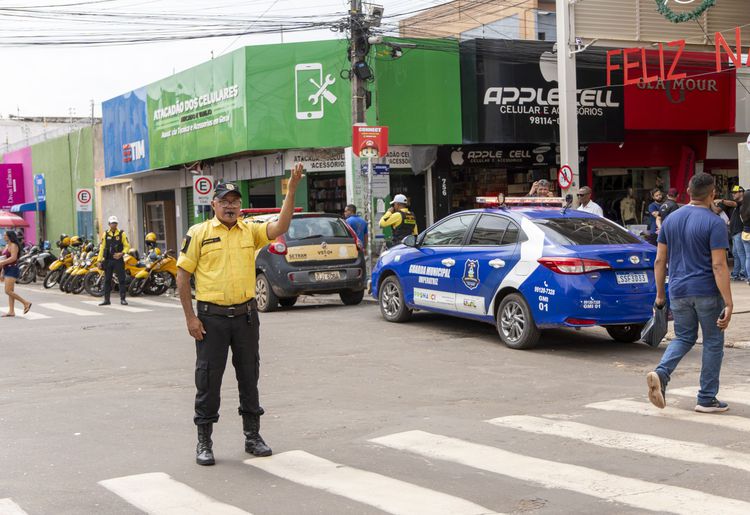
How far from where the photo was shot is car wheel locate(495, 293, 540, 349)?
11320 mm

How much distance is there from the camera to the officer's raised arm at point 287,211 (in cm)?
638

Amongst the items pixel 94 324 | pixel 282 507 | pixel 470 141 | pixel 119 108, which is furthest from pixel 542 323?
pixel 119 108

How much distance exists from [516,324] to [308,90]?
50.9 feet

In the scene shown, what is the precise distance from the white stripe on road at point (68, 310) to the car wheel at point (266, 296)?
10.8ft

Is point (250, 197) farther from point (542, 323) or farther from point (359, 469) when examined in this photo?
point (359, 469)

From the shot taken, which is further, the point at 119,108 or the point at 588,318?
the point at 119,108

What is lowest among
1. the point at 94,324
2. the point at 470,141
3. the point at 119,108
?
the point at 94,324

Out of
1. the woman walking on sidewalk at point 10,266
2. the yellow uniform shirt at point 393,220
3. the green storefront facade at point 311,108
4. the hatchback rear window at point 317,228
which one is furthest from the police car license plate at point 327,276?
the green storefront facade at point 311,108

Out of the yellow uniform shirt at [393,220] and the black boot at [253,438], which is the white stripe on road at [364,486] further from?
the yellow uniform shirt at [393,220]

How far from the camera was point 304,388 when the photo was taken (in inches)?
372

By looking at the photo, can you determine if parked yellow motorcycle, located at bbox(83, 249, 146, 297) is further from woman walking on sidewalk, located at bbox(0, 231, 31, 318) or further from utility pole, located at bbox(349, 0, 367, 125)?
utility pole, located at bbox(349, 0, 367, 125)

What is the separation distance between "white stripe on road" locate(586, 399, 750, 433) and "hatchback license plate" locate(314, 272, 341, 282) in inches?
358

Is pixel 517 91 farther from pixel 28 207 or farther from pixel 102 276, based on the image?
pixel 28 207

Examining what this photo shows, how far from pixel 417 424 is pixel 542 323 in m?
3.90
